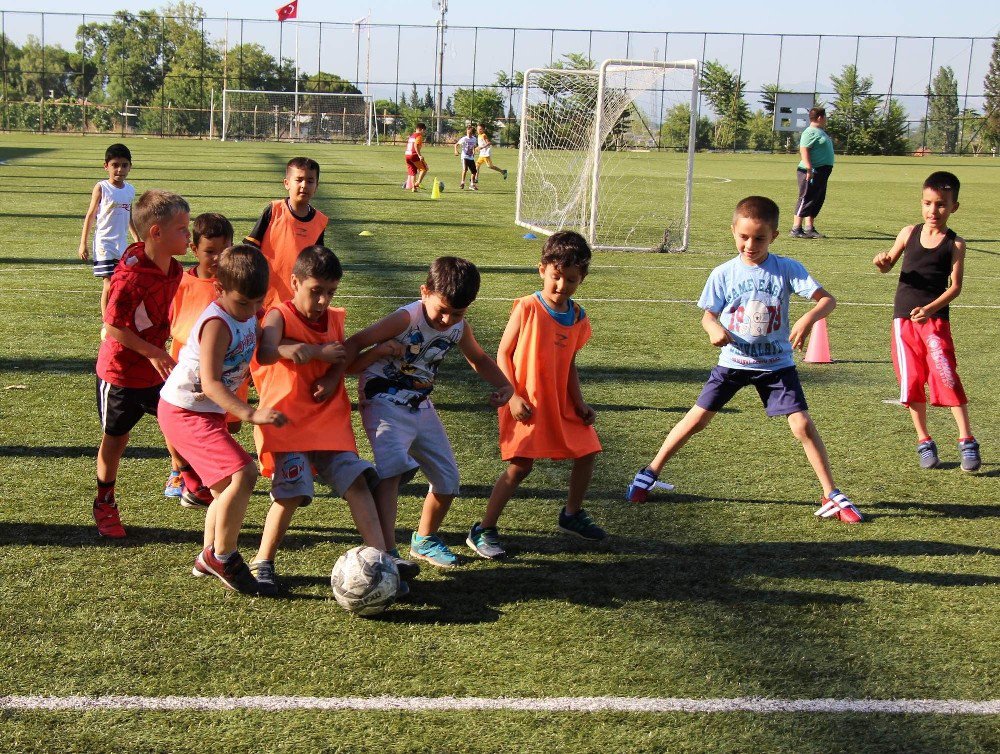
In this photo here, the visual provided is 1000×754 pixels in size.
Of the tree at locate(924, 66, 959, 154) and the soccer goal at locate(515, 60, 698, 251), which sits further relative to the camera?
the tree at locate(924, 66, 959, 154)

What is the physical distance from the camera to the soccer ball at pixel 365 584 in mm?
3996

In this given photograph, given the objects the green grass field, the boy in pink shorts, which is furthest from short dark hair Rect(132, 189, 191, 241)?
the green grass field

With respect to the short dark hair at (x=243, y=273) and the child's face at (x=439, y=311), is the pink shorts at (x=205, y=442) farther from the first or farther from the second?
the child's face at (x=439, y=311)

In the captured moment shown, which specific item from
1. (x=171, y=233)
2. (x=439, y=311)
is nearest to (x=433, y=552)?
(x=439, y=311)

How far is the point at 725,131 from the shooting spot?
57250mm

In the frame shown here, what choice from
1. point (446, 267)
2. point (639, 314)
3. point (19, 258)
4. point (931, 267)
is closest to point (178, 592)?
point (446, 267)

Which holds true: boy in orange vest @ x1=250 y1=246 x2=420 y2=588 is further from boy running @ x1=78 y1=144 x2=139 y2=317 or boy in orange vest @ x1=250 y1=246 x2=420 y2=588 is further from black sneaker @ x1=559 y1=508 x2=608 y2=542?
boy running @ x1=78 y1=144 x2=139 y2=317

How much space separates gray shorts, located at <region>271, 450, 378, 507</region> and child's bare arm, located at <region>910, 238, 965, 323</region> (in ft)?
11.7

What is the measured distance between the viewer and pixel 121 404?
15.8ft

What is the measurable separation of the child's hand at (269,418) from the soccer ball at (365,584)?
63 cm

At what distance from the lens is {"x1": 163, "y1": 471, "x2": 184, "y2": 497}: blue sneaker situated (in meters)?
5.33

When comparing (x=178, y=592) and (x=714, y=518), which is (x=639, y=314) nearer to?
(x=714, y=518)

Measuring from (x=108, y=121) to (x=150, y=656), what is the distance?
2488 inches

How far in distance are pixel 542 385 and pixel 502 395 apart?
0.30m
